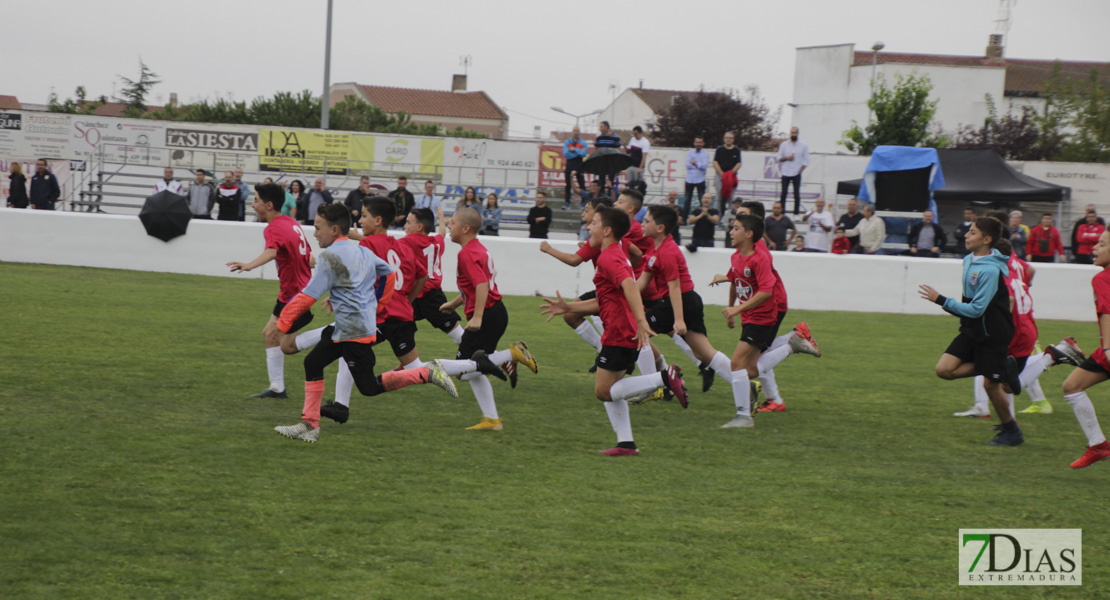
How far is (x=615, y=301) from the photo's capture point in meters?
7.17

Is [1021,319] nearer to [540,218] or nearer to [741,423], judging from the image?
[741,423]

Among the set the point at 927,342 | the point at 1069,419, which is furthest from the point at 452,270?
the point at 1069,419

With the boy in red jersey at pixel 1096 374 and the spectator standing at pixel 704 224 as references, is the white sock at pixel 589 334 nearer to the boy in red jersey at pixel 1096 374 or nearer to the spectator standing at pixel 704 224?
the boy in red jersey at pixel 1096 374

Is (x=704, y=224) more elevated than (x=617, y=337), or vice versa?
(x=704, y=224)

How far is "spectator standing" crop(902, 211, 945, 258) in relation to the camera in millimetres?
20734

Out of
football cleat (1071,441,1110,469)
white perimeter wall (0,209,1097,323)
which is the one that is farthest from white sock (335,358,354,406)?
white perimeter wall (0,209,1097,323)

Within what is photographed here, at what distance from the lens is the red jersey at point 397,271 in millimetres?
8094

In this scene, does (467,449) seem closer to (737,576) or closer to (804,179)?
(737,576)

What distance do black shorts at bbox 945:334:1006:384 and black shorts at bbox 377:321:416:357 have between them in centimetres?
452

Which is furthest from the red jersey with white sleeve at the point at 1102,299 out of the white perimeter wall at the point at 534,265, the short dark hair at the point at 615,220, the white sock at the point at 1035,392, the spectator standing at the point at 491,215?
the spectator standing at the point at 491,215

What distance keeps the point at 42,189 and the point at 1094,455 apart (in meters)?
22.5

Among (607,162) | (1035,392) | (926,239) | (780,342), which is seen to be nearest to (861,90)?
(926,239)

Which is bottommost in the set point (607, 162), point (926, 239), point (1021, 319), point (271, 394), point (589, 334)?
point (271, 394)

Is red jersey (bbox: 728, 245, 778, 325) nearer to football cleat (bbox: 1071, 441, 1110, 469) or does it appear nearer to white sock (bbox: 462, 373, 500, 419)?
white sock (bbox: 462, 373, 500, 419)
